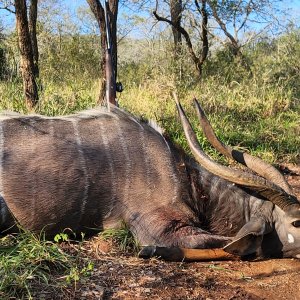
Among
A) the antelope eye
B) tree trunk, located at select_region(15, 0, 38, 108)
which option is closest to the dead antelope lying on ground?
the antelope eye

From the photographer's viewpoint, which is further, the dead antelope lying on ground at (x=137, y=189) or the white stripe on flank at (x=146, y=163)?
the white stripe on flank at (x=146, y=163)

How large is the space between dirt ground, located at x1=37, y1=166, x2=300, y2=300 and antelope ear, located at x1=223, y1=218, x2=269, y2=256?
99 millimetres

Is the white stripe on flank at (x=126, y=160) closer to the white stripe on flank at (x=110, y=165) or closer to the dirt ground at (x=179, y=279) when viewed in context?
the white stripe on flank at (x=110, y=165)

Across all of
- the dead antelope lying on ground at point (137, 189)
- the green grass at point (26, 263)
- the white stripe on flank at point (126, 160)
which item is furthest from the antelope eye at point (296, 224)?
the green grass at point (26, 263)

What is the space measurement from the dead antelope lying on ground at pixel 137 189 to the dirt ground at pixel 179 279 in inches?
3.7

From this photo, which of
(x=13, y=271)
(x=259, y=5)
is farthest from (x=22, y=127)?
(x=259, y=5)

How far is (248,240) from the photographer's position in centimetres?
254

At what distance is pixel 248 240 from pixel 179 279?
457 millimetres

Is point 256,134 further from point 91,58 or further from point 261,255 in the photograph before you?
point 91,58

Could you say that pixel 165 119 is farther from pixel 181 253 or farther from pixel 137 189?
pixel 181 253

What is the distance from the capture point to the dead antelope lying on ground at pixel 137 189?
262 centimetres

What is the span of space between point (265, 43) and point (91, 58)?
4.15 m

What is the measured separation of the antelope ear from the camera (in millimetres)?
2494

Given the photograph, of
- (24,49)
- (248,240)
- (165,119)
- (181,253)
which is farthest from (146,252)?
(24,49)
